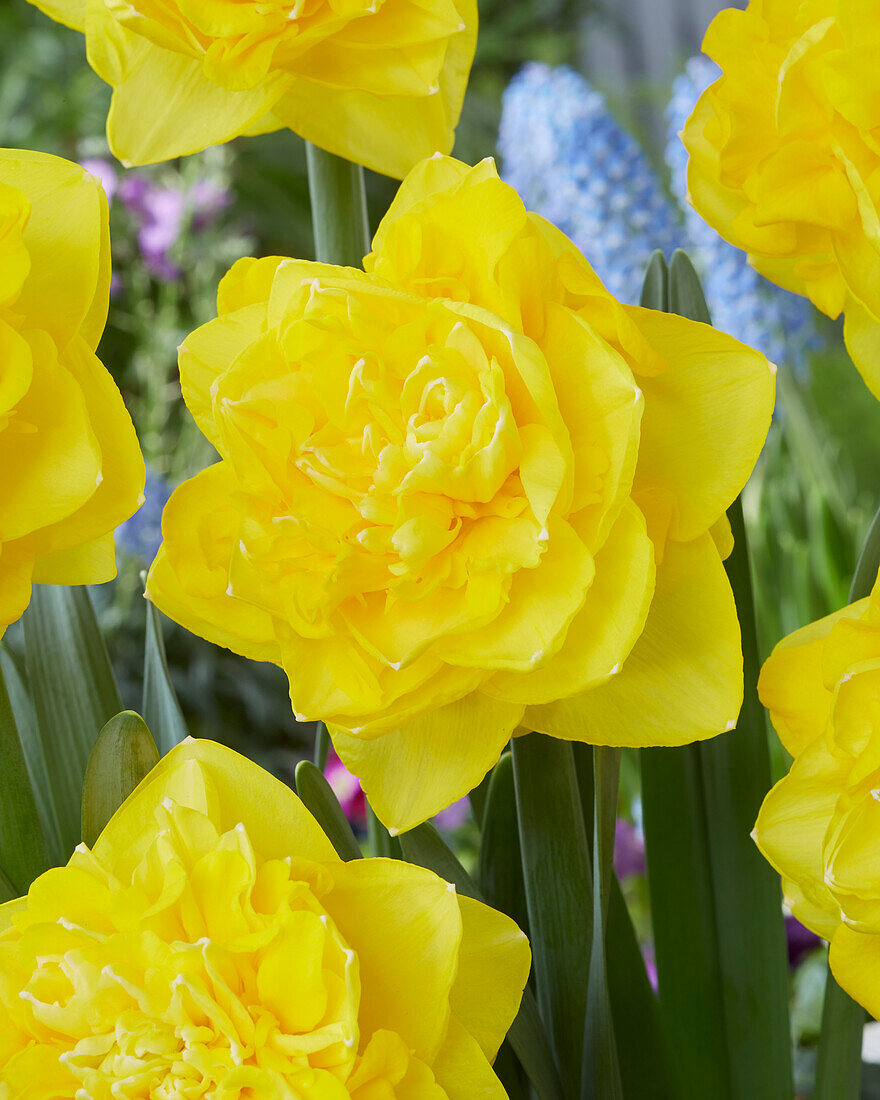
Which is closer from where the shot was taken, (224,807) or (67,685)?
(224,807)

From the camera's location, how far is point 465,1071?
0.25 meters

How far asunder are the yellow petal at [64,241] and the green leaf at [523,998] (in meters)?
0.15

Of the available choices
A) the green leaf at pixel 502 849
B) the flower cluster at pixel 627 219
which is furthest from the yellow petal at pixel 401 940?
the flower cluster at pixel 627 219

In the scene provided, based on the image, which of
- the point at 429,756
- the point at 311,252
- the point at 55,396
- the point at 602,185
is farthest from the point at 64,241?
the point at 311,252

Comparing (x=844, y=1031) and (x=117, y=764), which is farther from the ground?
(x=117, y=764)

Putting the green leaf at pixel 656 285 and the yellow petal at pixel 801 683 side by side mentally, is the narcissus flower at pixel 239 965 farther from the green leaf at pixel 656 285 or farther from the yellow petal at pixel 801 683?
the green leaf at pixel 656 285

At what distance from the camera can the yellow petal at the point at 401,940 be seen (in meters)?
0.25

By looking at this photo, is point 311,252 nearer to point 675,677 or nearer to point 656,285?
point 656,285

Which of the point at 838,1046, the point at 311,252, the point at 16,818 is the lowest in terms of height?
the point at 311,252

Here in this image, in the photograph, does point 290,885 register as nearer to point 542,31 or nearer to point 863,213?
point 863,213

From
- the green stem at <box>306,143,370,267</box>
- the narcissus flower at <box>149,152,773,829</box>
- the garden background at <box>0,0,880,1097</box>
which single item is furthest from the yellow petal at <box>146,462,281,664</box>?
the garden background at <box>0,0,880,1097</box>

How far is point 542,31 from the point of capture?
2904 millimetres

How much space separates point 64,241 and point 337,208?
92 millimetres

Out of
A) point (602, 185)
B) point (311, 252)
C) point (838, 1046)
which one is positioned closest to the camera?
point (838, 1046)
